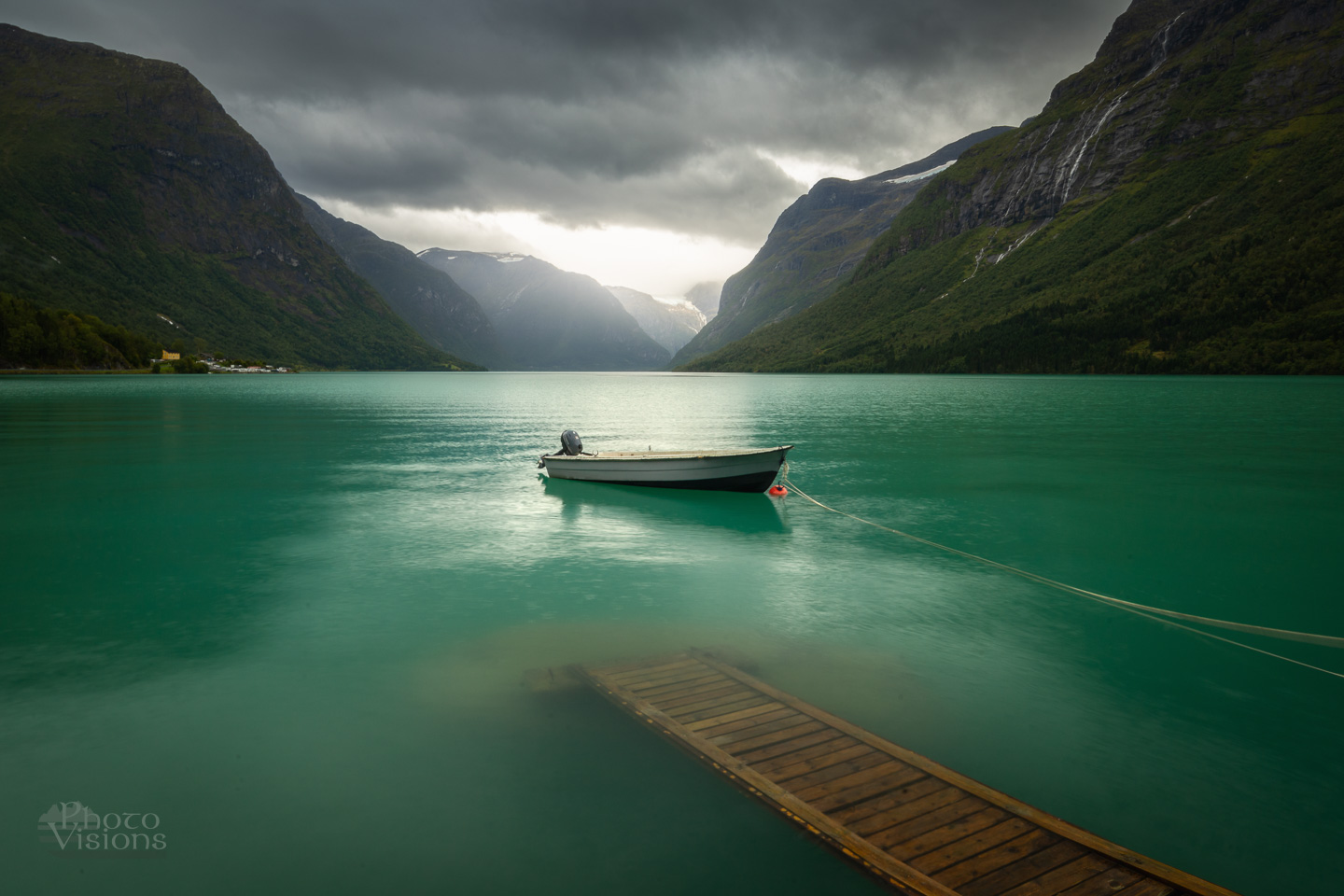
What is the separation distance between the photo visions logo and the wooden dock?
6048mm

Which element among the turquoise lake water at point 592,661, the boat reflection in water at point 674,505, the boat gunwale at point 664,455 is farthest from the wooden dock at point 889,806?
the boat gunwale at point 664,455

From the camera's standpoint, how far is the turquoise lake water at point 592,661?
787 centimetres

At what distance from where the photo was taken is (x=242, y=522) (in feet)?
84.8

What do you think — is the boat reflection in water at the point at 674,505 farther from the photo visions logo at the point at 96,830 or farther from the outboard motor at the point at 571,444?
the photo visions logo at the point at 96,830

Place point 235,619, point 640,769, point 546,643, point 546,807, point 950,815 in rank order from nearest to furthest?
point 950,815 < point 546,807 < point 640,769 < point 546,643 < point 235,619

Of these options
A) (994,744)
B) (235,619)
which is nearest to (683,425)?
(235,619)

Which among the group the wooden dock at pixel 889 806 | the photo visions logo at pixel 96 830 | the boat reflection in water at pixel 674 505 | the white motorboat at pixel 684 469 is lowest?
the photo visions logo at pixel 96 830

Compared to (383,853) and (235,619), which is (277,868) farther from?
(235,619)

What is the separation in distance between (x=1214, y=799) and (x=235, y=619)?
1826cm

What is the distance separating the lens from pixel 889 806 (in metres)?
8.02

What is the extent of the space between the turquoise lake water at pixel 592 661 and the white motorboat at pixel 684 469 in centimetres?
94

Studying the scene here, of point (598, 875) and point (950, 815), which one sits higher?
point (950, 815)

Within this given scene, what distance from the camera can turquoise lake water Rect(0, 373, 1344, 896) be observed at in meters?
7.87

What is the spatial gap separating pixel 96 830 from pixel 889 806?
9.40 meters
